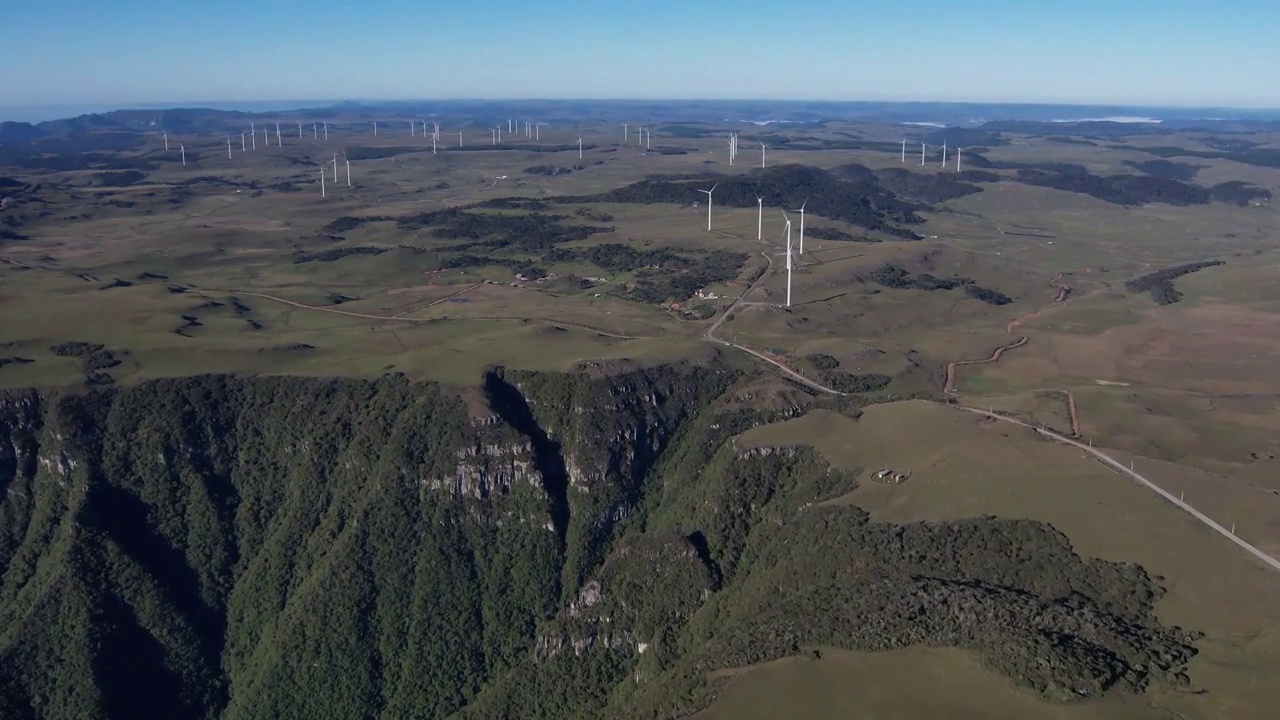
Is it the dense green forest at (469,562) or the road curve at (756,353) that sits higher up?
the road curve at (756,353)

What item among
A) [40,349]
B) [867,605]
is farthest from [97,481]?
[867,605]

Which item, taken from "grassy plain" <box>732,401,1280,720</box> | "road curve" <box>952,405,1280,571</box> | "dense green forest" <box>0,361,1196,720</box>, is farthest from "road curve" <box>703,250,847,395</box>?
"road curve" <box>952,405,1280,571</box>

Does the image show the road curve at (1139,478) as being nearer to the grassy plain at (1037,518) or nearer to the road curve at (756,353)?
the grassy plain at (1037,518)

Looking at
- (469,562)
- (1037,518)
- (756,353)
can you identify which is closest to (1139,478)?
(1037,518)

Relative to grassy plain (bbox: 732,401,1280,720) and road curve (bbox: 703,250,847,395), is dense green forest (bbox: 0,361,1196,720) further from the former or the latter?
road curve (bbox: 703,250,847,395)

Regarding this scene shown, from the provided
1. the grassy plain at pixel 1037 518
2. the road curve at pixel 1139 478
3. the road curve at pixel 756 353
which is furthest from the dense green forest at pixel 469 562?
the road curve at pixel 1139 478

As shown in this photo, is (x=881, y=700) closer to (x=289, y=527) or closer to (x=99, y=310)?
(x=289, y=527)
